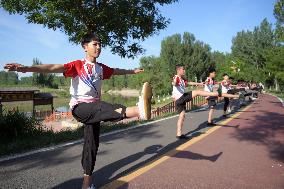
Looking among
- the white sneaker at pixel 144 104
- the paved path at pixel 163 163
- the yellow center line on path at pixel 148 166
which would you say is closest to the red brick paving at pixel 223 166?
the paved path at pixel 163 163

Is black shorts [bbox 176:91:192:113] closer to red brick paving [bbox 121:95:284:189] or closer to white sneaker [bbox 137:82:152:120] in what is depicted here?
red brick paving [bbox 121:95:284:189]

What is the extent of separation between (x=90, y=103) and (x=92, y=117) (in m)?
0.19

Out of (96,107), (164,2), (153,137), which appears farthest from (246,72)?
(96,107)

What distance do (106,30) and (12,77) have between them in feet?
598

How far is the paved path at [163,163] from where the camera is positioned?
181 inches

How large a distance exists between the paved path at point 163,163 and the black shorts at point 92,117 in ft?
1.75

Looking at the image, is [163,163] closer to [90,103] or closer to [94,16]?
[90,103]

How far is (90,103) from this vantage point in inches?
163

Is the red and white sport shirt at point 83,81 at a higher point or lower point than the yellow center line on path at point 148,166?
higher

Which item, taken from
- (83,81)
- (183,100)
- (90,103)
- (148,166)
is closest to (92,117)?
(90,103)

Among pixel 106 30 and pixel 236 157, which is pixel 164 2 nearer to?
pixel 106 30

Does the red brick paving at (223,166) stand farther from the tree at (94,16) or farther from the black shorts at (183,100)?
the tree at (94,16)

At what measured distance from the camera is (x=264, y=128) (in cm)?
1049

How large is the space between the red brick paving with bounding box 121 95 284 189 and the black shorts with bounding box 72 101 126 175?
67cm
